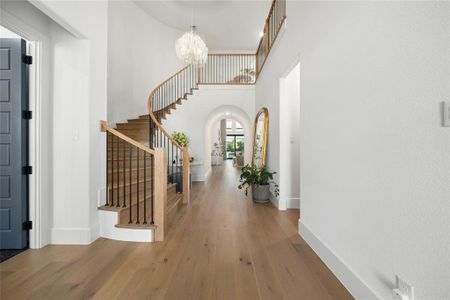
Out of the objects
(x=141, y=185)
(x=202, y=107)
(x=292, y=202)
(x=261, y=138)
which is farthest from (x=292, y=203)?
(x=202, y=107)

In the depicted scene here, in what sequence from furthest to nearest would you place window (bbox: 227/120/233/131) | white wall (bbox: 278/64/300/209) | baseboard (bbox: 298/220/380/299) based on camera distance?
1. window (bbox: 227/120/233/131)
2. white wall (bbox: 278/64/300/209)
3. baseboard (bbox: 298/220/380/299)

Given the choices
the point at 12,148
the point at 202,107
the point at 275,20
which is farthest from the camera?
the point at 202,107

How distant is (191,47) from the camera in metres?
4.95

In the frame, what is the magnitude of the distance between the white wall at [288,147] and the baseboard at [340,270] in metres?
1.37

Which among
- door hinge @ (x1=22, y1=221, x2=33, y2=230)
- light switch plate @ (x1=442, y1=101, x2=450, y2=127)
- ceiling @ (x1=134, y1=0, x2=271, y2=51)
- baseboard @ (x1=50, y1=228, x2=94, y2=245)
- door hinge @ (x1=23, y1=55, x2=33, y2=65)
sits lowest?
baseboard @ (x1=50, y1=228, x2=94, y2=245)

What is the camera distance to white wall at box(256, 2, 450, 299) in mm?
946

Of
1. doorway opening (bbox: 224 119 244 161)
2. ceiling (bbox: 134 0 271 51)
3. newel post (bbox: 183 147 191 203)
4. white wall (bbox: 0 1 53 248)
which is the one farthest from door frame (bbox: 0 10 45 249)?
doorway opening (bbox: 224 119 244 161)

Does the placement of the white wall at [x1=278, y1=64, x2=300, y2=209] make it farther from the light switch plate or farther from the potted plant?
the light switch plate

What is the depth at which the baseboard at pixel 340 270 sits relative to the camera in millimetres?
1428

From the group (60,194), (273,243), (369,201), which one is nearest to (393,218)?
(369,201)

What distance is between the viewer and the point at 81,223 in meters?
2.44

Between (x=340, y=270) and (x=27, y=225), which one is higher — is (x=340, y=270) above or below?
below

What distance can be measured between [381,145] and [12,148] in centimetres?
344

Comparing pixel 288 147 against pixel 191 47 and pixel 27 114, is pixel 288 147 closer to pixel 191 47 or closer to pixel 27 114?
pixel 191 47
